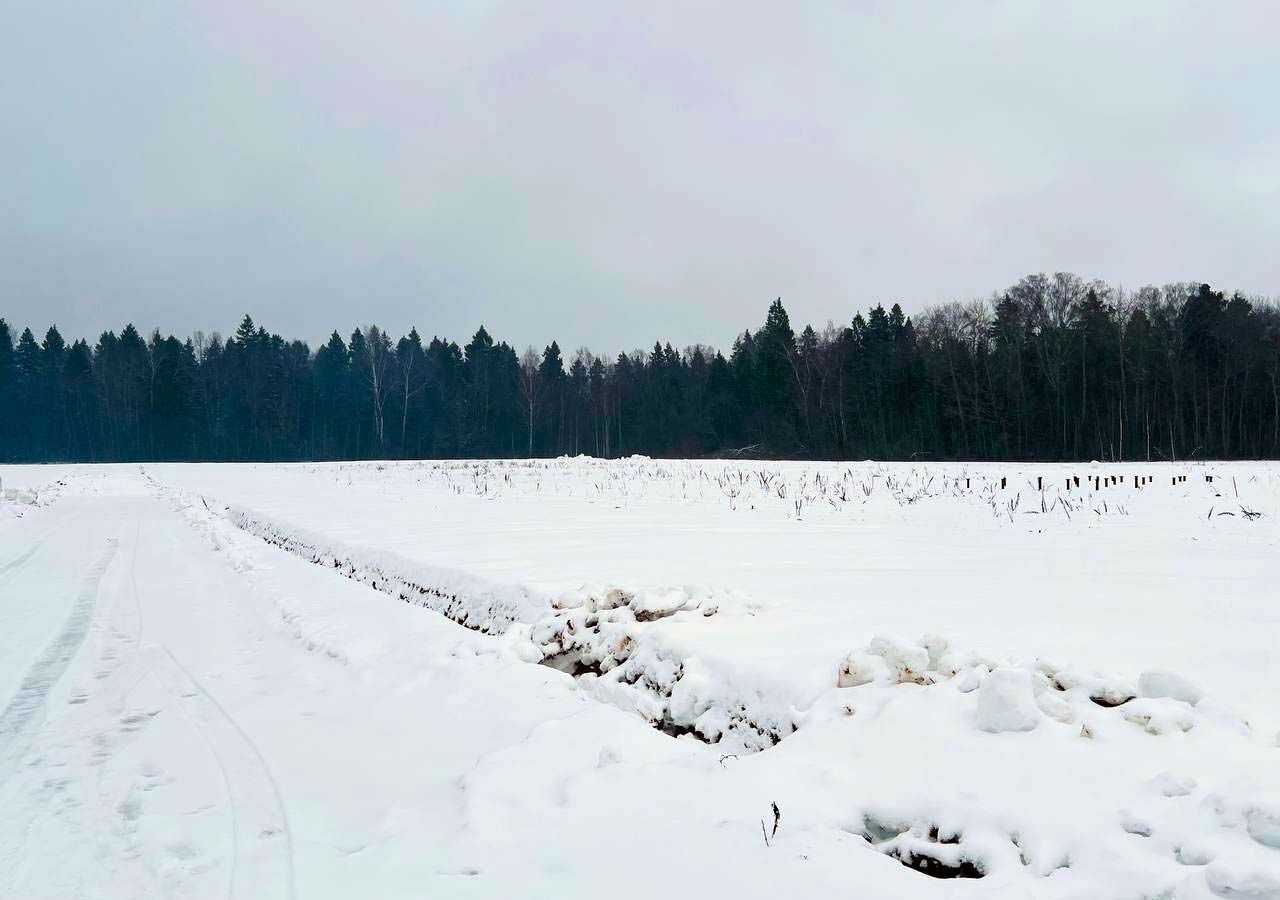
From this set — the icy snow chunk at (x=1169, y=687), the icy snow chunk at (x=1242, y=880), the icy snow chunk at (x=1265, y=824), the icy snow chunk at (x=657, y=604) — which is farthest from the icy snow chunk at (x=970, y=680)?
the icy snow chunk at (x=657, y=604)

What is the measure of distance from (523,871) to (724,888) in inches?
26.3

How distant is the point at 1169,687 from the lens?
8.99 ft

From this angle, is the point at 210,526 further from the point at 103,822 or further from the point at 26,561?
the point at 103,822

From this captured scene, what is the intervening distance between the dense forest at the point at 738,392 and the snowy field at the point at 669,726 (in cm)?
4016

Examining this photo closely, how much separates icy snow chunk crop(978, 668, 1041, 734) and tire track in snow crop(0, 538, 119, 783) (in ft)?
13.1

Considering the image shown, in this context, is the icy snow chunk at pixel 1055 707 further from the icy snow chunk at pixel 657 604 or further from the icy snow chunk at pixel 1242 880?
the icy snow chunk at pixel 657 604

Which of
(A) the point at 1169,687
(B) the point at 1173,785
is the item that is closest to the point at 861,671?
(A) the point at 1169,687

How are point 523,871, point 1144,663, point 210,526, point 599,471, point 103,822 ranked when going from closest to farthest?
1. point 523,871
2. point 103,822
3. point 1144,663
4. point 210,526
5. point 599,471

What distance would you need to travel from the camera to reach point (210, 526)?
1262 centimetres

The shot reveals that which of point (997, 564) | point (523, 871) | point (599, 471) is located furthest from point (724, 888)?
point (599, 471)

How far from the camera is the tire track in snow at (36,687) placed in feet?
11.1

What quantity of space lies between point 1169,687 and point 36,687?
5.73 m

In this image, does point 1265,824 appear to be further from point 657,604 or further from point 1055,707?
point 657,604

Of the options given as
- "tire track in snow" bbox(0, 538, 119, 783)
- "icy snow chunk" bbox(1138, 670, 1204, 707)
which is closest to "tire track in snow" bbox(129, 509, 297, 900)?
"tire track in snow" bbox(0, 538, 119, 783)
